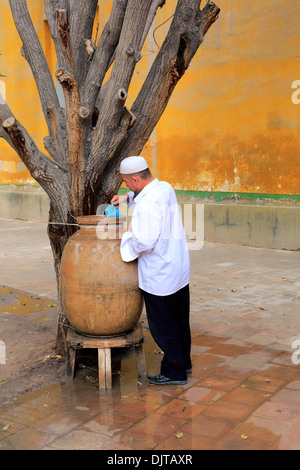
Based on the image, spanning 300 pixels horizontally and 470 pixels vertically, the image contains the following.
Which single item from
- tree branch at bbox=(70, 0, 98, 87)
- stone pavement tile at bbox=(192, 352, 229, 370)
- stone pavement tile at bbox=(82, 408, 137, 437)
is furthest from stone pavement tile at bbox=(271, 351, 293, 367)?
tree branch at bbox=(70, 0, 98, 87)

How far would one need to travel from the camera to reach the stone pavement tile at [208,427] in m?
3.23

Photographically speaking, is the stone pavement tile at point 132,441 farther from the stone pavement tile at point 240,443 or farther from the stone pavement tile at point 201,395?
the stone pavement tile at point 201,395

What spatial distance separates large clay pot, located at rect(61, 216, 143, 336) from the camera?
3.83m

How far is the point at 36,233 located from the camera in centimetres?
1184

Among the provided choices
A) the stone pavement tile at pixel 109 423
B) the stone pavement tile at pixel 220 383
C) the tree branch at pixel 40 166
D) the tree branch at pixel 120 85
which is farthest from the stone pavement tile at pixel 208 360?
the tree branch at pixel 120 85

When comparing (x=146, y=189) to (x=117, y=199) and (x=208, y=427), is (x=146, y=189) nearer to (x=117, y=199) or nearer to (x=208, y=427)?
(x=117, y=199)

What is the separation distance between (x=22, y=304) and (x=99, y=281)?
9.18 feet

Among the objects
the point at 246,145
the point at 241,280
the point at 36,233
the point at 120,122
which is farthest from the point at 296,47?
the point at 36,233

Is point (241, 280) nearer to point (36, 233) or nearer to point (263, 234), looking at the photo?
point (263, 234)

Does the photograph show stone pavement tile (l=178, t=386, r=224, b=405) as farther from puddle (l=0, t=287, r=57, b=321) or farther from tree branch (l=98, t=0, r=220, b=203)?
puddle (l=0, t=287, r=57, b=321)

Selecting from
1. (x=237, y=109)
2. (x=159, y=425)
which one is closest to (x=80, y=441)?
(x=159, y=425)

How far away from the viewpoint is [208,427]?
331 centimetres

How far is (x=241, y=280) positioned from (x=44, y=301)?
2578 mm
